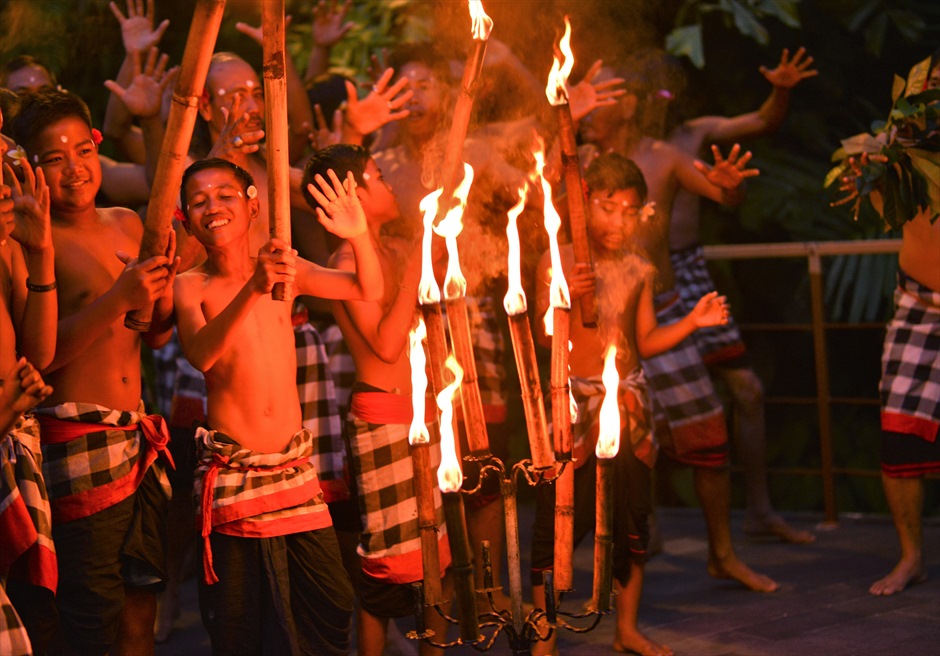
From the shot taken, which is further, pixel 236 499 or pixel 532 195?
pixel 532 195

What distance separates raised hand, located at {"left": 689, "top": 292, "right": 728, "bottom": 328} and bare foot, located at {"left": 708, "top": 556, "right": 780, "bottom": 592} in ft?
4.22

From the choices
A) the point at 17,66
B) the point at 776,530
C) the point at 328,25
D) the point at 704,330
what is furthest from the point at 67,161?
the point at 776,530

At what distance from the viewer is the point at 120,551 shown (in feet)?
11.0

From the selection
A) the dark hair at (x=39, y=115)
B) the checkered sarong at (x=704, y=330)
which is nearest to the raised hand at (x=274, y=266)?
the dark hair at (x=39, y=115)

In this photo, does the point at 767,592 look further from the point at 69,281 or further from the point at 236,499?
the point at 69,281

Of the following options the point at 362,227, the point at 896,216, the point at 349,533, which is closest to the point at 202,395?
the point at 349,533

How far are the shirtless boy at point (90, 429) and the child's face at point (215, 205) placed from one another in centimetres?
19

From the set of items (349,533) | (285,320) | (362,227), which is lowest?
(349,533)

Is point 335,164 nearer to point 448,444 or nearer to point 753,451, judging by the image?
point 448,444

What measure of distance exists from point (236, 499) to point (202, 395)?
53.7 inches

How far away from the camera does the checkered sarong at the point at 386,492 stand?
12.3 ft

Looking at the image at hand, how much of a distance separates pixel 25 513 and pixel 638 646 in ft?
6.95

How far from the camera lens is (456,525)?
2338 mm

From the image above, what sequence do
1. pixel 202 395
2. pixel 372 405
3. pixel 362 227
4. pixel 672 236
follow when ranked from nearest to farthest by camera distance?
pixel 362 227 < pixel 372 405 < pixel 202 395 < pixel 672 236
